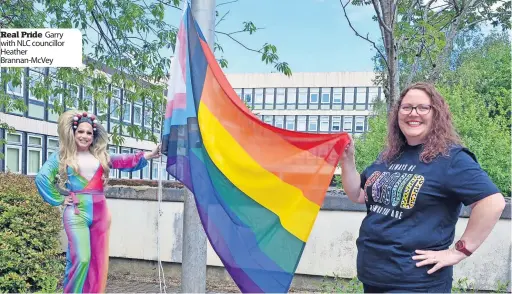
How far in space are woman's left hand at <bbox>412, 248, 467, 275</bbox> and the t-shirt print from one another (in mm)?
199

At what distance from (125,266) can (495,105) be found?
28321mm

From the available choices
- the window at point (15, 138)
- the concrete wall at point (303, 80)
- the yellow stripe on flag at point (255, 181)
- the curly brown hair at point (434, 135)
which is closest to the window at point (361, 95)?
the concrete wall at point (303, 80)

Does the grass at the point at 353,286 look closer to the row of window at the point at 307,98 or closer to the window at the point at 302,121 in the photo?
the row of window at the point at 307,98

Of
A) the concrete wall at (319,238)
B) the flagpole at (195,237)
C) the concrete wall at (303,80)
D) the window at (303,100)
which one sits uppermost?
the concrete wall at (303,80)

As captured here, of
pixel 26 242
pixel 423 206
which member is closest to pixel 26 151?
pixel 26 242

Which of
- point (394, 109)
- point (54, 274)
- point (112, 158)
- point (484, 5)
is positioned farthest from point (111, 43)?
point (394, 109)

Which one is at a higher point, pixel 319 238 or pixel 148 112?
pixel 148 112

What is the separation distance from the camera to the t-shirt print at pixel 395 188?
2.35 metres

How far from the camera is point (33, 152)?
27719 mm

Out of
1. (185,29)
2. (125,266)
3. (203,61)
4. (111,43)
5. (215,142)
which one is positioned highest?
(111,43)

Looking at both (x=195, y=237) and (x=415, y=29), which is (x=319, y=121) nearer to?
(x=415, y=29)

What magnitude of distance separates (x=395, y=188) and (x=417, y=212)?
0.49 feet

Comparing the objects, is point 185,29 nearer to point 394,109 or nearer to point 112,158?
point 112,158

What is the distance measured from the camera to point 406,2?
231 inches
